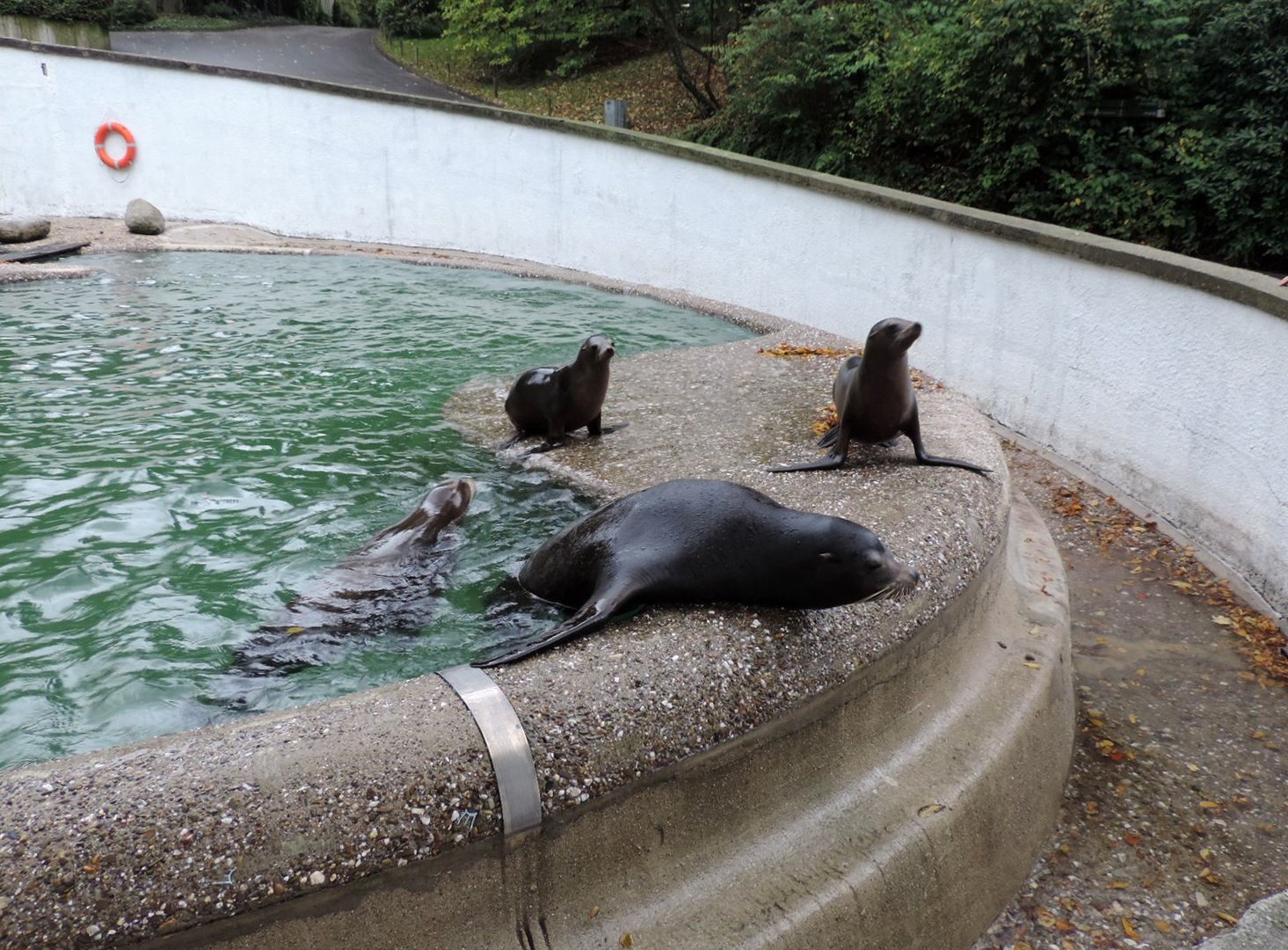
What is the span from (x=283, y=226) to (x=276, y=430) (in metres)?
10.7

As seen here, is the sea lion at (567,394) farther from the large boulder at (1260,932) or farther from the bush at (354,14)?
the bush at (354,14)

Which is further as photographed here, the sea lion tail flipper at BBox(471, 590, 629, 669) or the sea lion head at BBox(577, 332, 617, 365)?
the sea lion head at BBox(577, 332, 617, 365)

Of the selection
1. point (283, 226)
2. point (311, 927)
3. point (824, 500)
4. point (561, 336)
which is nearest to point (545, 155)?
point (283, 226)

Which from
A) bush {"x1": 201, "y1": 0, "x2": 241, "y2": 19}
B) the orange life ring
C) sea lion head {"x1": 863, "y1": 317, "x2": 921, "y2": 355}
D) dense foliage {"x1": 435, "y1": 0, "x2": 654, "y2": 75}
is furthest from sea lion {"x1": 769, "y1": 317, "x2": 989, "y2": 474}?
bush {"x1": 201, "y1": 0, "x2": 241, "y2": 19}

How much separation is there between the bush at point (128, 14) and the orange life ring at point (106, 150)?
19.4m

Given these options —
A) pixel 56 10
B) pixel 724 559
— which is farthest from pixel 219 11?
pixel 724 559

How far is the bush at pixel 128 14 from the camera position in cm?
3144

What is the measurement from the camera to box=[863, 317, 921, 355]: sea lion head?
179 inches

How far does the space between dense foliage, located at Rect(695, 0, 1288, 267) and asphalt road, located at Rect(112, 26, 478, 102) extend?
15.4 meters

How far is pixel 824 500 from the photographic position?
4.09m

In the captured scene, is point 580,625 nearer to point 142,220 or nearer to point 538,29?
point 142,220

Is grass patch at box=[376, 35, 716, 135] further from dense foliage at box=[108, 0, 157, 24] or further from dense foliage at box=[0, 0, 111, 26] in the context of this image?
dense foliage at box=[108, 0, 157, 24]

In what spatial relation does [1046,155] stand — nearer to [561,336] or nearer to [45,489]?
[561,336]

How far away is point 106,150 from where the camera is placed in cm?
1526
